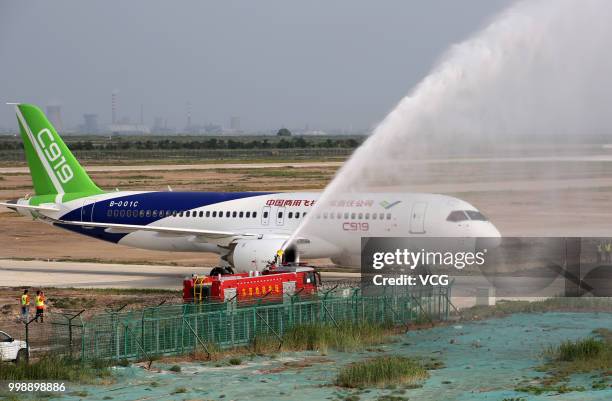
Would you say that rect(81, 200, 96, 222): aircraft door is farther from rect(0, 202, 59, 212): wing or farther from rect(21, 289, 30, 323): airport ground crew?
rect(21, 289, 30, 323): airport ground crew

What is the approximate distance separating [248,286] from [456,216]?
15.5 meters

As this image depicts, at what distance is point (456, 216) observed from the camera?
5362 centimetres

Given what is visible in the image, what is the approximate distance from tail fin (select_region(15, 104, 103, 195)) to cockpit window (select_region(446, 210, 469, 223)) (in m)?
22.7

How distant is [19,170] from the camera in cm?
17050

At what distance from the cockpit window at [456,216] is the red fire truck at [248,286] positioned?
36.4 ft

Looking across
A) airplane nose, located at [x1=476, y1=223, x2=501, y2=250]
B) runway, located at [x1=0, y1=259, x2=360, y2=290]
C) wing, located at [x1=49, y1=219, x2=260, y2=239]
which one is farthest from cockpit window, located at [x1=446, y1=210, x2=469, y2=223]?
wing, located at [x1=49, y1=219, x2=260, y2=239]

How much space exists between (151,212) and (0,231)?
31.4 meters

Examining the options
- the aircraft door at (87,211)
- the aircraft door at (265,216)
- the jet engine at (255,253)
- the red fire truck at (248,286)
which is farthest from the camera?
the aircraft door at (87,211)

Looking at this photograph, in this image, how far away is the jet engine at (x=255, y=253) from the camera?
52.5 metres

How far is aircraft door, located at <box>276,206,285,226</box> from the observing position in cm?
5800

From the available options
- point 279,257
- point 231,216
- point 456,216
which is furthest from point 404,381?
point 231,216

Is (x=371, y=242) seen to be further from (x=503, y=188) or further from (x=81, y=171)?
(x=503, y=188)

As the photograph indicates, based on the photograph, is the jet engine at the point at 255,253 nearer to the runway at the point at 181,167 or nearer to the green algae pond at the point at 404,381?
the green algae pond at the point at 404,381

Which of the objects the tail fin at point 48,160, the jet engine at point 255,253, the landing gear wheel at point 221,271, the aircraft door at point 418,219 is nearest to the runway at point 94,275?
the landing gear wheel at point 221,271
